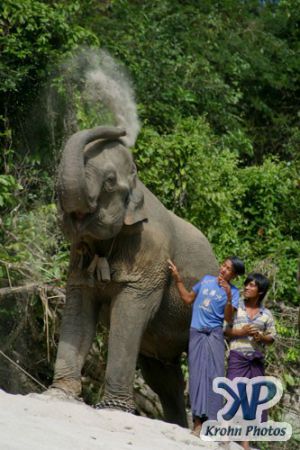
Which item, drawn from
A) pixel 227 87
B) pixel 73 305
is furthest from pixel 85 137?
pixel 227 87

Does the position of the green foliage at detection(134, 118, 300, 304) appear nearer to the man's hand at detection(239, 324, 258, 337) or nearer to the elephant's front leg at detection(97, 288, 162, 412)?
the elephant's front leg at detection(97, 288, 162, 412)

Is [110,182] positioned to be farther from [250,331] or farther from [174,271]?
[250,331]

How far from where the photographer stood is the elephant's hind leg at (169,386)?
11.0m

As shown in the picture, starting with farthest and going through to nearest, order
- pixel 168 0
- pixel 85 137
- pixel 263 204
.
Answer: pixel 168 0, pixel 263 204, pixel 85 137

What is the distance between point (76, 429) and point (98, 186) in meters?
1.89

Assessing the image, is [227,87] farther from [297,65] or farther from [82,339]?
[82,339]

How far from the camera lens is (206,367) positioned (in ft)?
30.9

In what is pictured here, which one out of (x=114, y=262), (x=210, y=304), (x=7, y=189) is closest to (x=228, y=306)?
→ (x=210, y=304)

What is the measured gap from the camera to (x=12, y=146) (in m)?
13.9

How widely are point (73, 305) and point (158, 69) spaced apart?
6.11 m

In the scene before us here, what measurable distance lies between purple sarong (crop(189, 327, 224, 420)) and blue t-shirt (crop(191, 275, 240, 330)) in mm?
50

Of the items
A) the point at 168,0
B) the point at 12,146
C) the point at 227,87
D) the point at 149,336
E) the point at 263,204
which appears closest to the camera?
the point at 149,336

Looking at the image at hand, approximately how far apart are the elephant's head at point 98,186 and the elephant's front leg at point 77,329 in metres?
0.59

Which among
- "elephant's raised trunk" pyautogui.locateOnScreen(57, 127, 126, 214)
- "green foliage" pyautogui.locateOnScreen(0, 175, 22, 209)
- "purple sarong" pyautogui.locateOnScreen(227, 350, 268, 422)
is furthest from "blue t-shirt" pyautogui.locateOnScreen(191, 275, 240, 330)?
"green foliage" pyautogui.locateOnScreen(0, 175, 22, 209)
